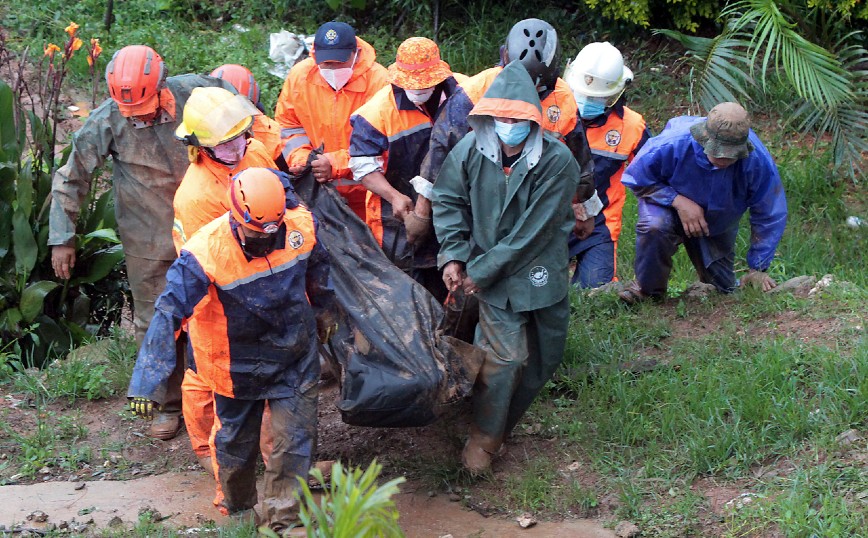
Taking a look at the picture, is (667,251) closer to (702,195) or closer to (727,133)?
(702,195)

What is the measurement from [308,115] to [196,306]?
2182 millimetres

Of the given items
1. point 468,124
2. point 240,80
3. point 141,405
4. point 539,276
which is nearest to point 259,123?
point 240,80

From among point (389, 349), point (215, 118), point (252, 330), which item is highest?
point (215, 118)

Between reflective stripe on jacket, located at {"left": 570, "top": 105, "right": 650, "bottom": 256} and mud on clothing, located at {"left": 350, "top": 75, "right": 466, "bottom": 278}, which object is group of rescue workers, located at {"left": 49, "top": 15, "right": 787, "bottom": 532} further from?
reflective stripe on jacket, located at {"left": 570, "top": 105, "right": 650, "bottom": 256}

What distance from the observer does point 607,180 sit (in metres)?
7.15

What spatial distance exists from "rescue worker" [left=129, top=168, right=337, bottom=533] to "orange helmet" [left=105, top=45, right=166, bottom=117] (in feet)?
4.24

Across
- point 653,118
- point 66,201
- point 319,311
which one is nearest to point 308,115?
point 66,201

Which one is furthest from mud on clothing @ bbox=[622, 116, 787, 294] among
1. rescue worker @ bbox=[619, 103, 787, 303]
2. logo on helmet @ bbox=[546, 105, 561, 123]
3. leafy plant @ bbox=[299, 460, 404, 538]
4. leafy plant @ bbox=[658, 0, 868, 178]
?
leafy plant @ bbox=[299, 460, 404, 538]

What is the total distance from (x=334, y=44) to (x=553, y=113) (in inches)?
53.4

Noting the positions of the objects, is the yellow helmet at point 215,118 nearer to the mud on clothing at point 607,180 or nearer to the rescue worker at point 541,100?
the rescue worker at point 541,100

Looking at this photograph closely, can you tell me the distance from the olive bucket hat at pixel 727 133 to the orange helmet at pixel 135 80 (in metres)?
2.99

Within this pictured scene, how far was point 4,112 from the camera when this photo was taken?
719 centimetres

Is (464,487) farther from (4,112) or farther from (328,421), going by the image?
(4,112)

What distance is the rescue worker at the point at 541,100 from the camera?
5371mm
